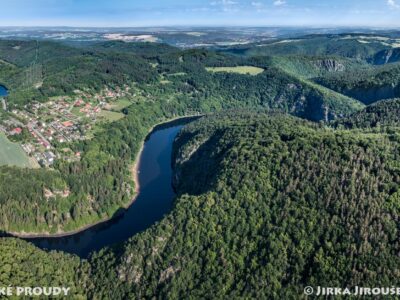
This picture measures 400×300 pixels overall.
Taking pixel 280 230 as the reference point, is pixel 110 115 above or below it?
above

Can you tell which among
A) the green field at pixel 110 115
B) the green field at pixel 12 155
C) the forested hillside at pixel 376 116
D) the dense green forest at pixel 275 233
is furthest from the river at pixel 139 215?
the forested hillside at pixel 376 116

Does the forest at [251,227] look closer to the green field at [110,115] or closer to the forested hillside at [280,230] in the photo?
the forested hillside at [280,230]

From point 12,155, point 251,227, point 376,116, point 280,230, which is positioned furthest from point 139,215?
point 376,116

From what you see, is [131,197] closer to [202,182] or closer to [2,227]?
[202,182]

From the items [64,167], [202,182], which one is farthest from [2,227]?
[202,182]

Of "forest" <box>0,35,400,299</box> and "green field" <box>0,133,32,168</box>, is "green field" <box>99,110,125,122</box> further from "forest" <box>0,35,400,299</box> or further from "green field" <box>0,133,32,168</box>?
"forest" <box>0,35,400,299</box>

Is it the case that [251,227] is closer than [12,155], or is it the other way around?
[251,227]

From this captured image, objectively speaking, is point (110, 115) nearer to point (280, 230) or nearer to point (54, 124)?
point (54, 124)
